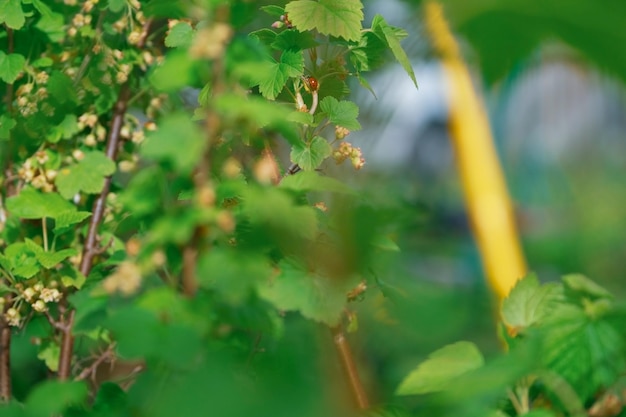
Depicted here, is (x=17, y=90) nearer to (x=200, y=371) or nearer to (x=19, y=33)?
(x=19, y=33)

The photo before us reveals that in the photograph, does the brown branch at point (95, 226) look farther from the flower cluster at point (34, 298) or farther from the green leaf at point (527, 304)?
the green leaf at point (527, 304)

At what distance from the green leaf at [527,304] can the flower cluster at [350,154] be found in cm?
19

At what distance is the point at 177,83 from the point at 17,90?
60 centimetres

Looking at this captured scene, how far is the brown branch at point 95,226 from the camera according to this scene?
2.72 feet

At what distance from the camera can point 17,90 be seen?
954 millimetres

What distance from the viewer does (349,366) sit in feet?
2.01

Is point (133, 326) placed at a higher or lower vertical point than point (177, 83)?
lower

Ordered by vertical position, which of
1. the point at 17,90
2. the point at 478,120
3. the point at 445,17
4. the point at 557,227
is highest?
the point at 445,17

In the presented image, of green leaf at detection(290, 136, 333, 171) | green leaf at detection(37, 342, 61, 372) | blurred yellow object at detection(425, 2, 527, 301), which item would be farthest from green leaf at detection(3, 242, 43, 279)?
blurred yellow object at detection(425, 2, 527, 301)

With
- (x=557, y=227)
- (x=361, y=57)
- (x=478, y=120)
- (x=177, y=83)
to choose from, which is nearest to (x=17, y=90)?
(x=361, y=57)

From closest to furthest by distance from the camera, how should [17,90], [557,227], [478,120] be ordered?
[17,90] → [478,120] → [557,227]

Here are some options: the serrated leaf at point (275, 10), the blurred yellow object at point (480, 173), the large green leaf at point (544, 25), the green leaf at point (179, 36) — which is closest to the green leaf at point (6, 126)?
the green leaf at point (179, 36)

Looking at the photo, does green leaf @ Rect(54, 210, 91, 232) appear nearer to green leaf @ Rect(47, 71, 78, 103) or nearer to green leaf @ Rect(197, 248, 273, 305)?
green leaf @ Rect(47, 71, 78, 103)

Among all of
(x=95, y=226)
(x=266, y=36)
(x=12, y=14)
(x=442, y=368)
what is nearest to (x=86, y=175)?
(x=95, y=226)
